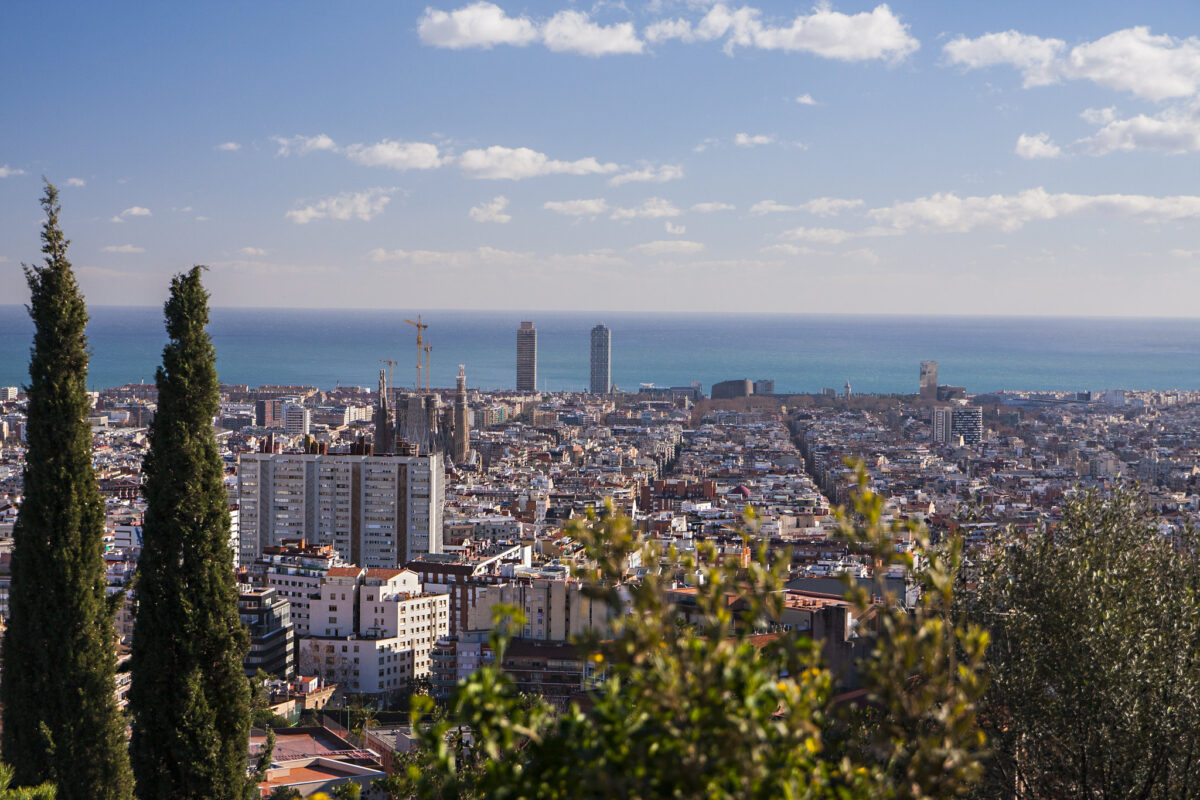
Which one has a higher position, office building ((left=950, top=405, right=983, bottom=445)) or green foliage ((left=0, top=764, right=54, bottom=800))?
green foliage ((left=0, top=764, right=54, bottom=800))

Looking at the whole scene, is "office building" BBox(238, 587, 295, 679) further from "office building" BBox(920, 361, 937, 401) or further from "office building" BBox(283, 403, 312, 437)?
"office building" BBox(920, 361, 937, 401)

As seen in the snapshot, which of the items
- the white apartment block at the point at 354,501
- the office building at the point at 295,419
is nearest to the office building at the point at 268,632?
the white apartment block at the point at 354,501

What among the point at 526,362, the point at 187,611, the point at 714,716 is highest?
the point at 714,716

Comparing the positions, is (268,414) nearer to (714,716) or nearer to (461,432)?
(461,432)

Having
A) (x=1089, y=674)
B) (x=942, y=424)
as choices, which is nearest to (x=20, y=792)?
(x=1089, y=674)

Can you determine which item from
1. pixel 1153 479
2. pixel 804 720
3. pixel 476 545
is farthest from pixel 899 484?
pixel 804 720

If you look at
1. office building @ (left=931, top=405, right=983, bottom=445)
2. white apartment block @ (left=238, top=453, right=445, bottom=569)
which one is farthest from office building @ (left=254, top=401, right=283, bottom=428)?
white apartment block @ (left=238, top=453, right=445, bottom=569)

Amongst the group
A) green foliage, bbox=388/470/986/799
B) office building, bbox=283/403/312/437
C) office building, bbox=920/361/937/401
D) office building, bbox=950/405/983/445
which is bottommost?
office building, bbox=283/403/312/437

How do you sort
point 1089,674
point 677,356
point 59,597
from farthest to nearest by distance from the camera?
point 677,356 → point 59,597 → point 1089,674
